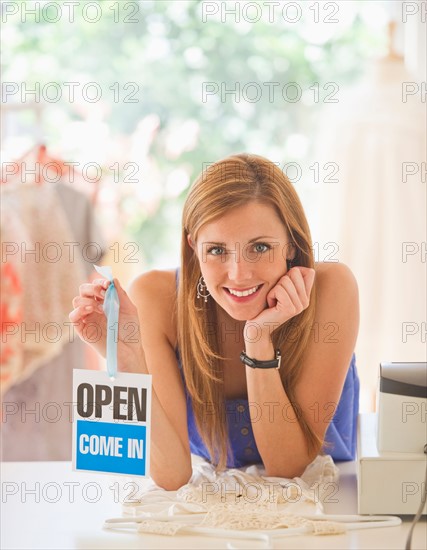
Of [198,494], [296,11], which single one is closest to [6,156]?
[198,494]

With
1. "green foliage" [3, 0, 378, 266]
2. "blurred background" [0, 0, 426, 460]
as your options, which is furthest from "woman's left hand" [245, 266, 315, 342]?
"green foliage" [3, 0, 378, 266]

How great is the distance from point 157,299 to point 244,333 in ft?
0.61

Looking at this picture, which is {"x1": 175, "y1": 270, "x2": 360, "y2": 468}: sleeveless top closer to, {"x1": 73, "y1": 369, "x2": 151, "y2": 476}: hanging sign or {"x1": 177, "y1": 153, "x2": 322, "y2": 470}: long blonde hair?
{"x1": 177, "y1": 153, "x2": 322, "y2": 470}: long blonde hair

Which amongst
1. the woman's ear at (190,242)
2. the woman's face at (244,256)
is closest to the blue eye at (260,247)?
the woman's face at (244,256)

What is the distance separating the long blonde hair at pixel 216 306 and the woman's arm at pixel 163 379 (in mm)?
27

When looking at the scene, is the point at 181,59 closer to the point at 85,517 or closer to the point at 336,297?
the point at 336,297

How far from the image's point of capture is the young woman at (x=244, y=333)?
1064 mm

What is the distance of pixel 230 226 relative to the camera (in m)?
1.05

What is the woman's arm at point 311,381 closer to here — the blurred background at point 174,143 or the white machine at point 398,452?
the white machine at point 398,452

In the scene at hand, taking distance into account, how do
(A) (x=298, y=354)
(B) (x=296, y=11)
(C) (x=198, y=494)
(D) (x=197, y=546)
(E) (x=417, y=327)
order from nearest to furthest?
(D) (x=197, y=546) < (C) (x=198, y=494) < (A) (x=298, y=354) < (E) (x=417, y=327) < (B) (x=296, y=11)

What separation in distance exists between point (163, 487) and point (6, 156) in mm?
1085

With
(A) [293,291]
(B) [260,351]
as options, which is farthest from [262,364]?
(A) [293,291]

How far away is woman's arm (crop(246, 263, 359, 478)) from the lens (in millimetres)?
1115

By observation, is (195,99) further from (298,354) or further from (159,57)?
(298,354)
